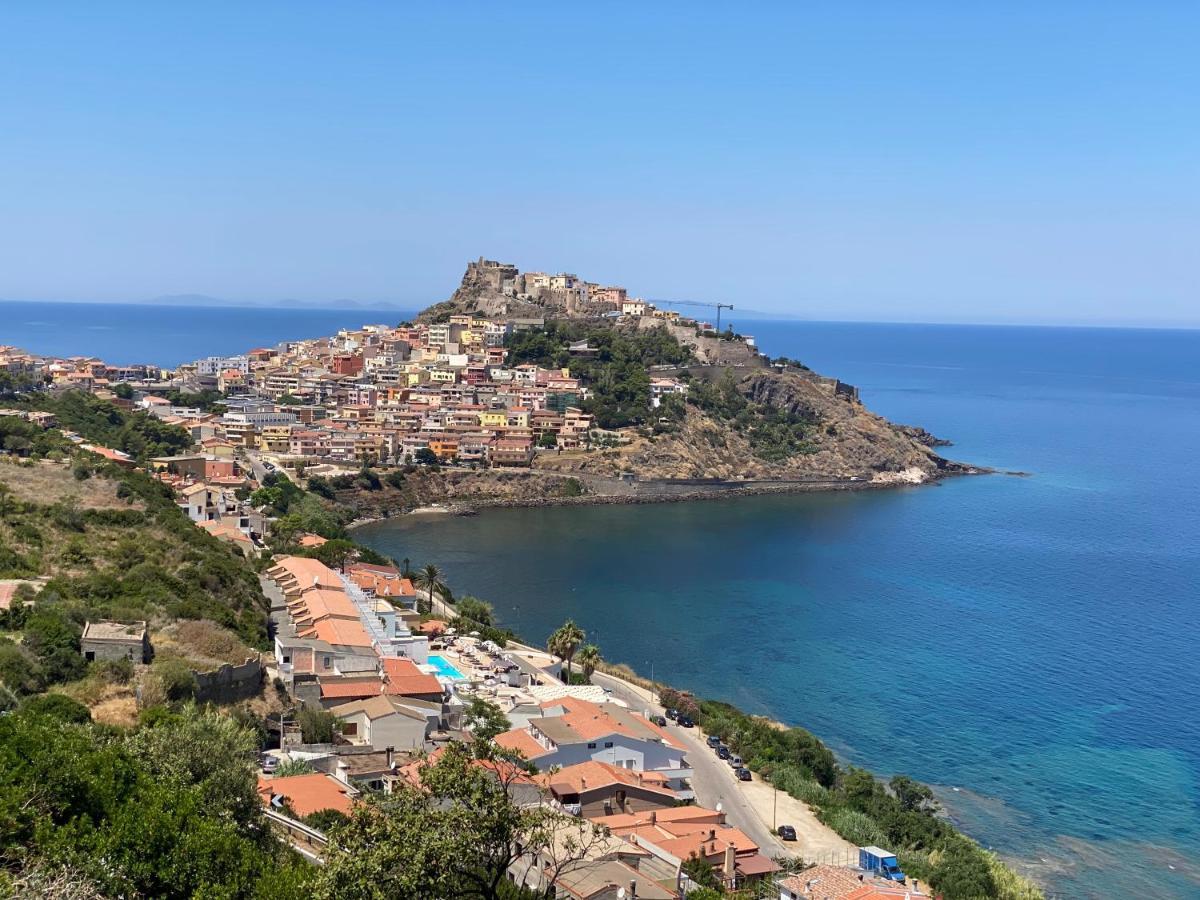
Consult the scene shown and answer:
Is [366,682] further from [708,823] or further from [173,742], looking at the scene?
[173,742]

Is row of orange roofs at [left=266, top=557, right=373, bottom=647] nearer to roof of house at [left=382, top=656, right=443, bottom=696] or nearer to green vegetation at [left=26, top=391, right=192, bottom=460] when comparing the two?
roof of house at [left=382, top=656, right=443, bottom=696]

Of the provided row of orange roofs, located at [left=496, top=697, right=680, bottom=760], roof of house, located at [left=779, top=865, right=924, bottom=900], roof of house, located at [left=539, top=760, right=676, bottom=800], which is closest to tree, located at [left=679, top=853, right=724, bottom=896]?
roof of house, located at [left=779, top=865, right=924, bottom=900]

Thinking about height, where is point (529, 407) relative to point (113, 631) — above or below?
below

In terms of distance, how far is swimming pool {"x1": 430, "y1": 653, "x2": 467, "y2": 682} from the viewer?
60.7ft

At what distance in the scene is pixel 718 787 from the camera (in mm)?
16328

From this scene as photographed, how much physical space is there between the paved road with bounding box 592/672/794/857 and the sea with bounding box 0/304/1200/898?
9.67 ft

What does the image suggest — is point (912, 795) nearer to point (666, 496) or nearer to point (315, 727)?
point (315, 727)

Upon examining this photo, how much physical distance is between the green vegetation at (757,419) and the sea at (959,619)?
15.6ft

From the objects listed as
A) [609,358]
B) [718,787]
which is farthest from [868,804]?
[609,358]

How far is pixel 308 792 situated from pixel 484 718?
5282 mm

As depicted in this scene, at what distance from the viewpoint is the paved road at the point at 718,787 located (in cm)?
1468

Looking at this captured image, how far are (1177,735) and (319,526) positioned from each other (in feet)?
69.9

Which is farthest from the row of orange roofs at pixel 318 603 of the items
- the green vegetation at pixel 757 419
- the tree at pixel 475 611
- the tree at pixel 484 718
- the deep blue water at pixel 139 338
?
the deep blue water at pixel 139 338

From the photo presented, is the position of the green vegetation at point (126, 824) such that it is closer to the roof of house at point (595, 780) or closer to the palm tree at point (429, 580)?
the roof of house at point (595, 780)
